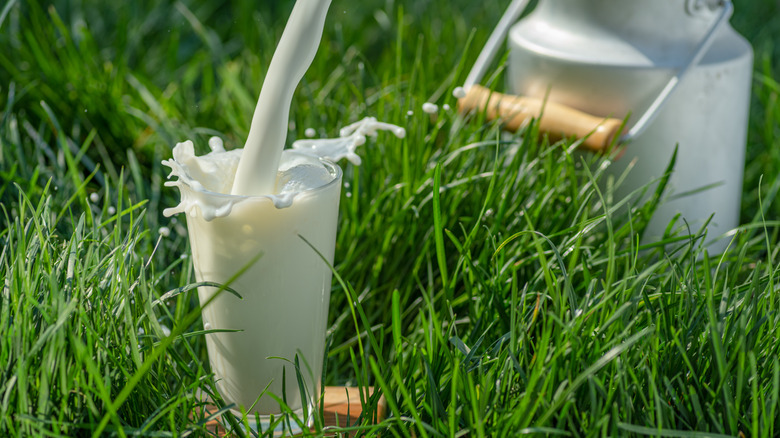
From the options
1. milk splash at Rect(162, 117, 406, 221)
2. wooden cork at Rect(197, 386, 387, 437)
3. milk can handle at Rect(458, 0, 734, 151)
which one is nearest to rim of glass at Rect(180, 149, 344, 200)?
milk splash at Rect(162, 117, 406, 221)

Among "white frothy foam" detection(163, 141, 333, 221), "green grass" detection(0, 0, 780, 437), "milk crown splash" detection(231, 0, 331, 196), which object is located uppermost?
"milk crown splash" detection(231, 0, 331, 196)

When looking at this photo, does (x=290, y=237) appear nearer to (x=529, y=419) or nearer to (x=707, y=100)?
(x=529, y=419)

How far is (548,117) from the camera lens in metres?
1.12

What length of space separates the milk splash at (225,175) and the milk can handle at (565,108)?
1.08 ft

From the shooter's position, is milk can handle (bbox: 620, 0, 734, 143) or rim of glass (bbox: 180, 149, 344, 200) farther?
milk can handle (bbox: 620, 0, 734, 143)

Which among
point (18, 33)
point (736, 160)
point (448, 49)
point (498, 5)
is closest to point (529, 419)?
point (736, 160)

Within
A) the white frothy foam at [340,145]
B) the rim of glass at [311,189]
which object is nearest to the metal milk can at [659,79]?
the white frothy foam at [340,145]

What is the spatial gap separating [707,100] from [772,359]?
52 centimetres

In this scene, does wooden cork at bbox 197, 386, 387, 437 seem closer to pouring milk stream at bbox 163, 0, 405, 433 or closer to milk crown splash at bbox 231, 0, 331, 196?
pouring milk stream at bbox 163, 0, 405, 433

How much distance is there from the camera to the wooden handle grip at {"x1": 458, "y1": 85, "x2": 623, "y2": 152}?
1.05 m

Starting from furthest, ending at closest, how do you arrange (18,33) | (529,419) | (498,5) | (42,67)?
1. (498,5)
2. (18,33)
3. (42,67)
4. (529,419)

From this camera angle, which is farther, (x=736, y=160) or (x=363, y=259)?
(x=736, y=160)

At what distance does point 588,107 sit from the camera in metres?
1.15

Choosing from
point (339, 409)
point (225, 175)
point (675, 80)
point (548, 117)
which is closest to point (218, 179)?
point (225, 175)
